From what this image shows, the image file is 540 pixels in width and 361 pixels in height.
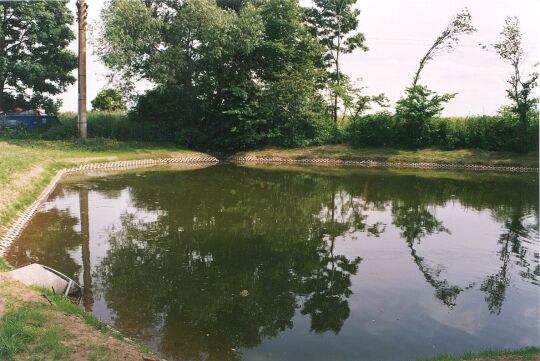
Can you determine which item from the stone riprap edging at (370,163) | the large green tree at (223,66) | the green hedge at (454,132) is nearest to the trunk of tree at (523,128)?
the green hedge at (454,132)

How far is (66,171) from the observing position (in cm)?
2289

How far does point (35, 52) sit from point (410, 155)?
28.5 metres

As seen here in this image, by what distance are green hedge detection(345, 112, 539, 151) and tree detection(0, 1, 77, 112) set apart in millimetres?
22613

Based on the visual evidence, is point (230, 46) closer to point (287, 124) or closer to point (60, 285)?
point (287, 124)

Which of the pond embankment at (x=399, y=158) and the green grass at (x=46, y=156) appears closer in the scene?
the green grass at (x=46, y=156)

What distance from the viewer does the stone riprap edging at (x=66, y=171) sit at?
1102cm

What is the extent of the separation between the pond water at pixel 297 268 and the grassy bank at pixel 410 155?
12.0 meters

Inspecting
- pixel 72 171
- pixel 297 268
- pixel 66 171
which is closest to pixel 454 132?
pixel 72 171

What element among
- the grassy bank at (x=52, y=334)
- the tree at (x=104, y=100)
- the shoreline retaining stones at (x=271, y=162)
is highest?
the tree at (x=104, y=100)

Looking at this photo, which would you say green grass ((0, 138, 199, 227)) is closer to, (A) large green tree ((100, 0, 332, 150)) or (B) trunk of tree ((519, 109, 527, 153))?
(A) large green tree ((100, 0, 332, 150))

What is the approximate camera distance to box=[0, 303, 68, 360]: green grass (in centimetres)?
516

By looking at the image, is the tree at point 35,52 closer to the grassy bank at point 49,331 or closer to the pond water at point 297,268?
the pond water at point 297,268

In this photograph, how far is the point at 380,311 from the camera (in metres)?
7.89

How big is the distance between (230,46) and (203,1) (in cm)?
337
